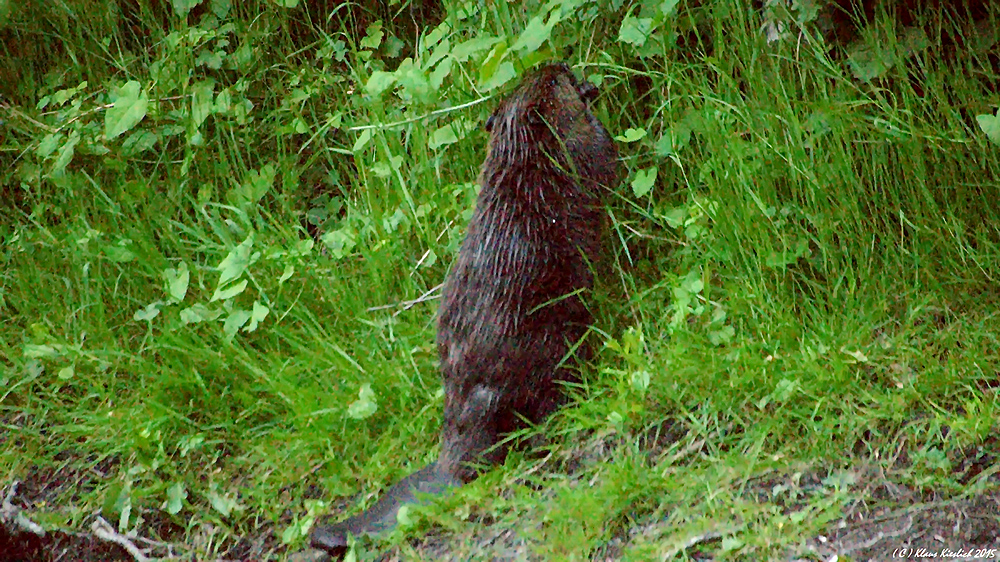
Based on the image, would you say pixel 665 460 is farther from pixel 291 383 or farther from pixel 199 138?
pixel 199 138

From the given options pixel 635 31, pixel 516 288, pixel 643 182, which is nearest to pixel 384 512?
pixel 516 288

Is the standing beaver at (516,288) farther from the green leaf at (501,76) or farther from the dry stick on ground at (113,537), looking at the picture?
the dry stick on ground at (113,537)

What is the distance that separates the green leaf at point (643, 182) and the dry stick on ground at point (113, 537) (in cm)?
177

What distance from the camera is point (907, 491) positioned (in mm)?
2211

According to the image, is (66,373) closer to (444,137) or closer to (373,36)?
(444,137)

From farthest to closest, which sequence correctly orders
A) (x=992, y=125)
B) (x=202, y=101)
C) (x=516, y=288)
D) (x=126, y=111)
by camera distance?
(x=202, y=101) < (x=126, y=111) < (x=516, y=288) < (x=992, y=125)

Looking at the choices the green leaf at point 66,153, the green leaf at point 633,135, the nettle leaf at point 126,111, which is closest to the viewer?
the green leaf at point 633,135

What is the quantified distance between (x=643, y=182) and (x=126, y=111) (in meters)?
1.95

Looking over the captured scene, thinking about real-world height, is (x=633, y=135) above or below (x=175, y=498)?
above

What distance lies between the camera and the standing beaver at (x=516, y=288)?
276 cm

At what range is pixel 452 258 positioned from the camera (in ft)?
→ 11.2

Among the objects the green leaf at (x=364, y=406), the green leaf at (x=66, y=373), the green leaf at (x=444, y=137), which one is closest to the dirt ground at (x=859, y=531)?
the green leaf at (x=364, y=406)

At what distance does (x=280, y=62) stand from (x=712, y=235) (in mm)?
2159

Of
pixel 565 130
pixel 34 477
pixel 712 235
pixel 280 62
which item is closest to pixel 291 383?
pixel 34 477
